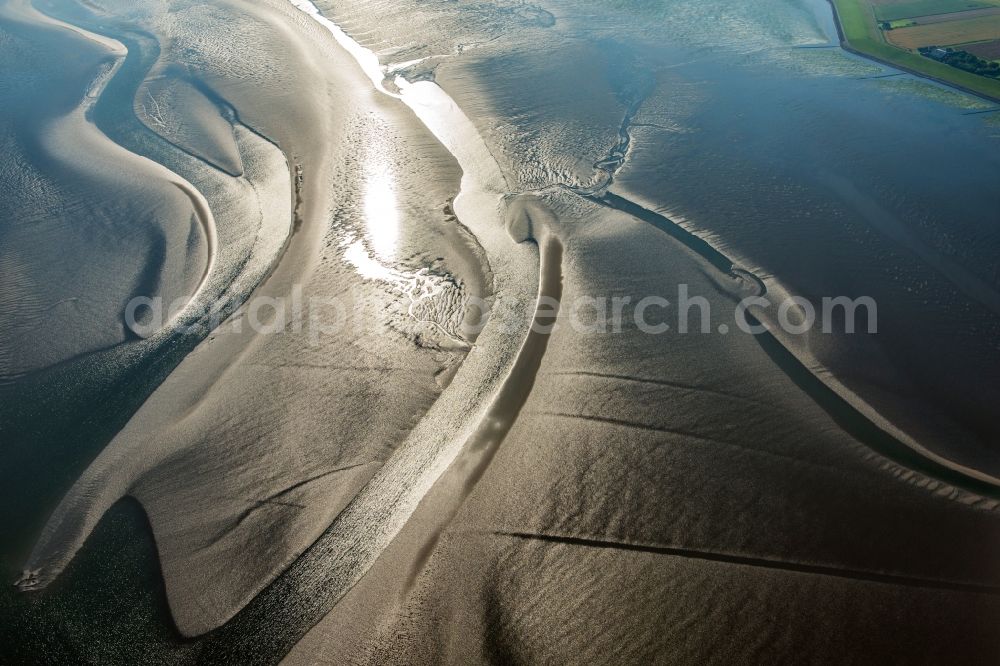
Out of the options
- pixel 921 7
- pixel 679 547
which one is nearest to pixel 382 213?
pixel 679 547

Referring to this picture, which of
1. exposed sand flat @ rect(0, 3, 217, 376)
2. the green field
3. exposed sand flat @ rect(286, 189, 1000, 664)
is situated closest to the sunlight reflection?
exposed sand flat @ rect(0, 3, 217, 376)

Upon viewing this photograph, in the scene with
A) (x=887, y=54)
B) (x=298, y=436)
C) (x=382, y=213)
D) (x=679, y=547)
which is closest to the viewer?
(x=679, y=547)

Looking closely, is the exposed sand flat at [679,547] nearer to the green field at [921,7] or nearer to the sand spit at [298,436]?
the sand spit at [298,436]

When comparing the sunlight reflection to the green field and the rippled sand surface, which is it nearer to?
the rippled sand surface

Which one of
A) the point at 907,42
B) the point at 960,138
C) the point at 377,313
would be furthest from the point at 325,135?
the point at 907,42

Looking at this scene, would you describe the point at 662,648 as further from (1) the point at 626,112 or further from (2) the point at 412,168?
(1) the point at 626,112

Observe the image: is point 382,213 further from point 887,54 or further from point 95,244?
point 887,54

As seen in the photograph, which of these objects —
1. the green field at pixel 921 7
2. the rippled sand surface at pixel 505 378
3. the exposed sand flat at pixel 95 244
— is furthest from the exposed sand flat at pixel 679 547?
the green field at pixel 921 7
